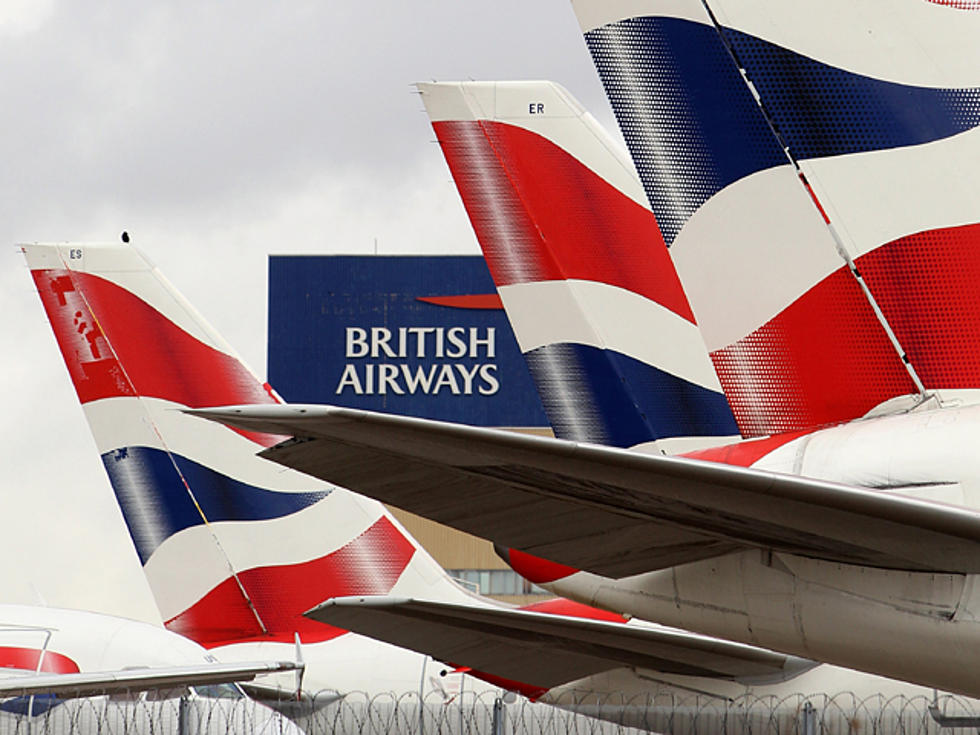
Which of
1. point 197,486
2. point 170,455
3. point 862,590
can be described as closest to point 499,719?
point 197,486

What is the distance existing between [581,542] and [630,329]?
5.57 meters

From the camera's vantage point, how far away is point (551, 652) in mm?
11672

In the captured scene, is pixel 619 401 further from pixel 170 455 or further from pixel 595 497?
pixel 170 455

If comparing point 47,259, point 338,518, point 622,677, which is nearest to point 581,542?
point 622,677

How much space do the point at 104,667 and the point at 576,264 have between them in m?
6.04

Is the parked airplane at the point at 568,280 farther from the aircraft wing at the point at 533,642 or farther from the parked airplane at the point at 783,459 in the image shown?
the parked airplane at the point at 783,459

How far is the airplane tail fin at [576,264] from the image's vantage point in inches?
432

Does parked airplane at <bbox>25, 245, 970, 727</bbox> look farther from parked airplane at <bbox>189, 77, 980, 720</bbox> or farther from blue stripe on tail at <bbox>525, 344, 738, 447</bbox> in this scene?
blue stripe on tail at <bbox>525, 344, 738, 447</bbox>

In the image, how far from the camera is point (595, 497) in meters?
5.32

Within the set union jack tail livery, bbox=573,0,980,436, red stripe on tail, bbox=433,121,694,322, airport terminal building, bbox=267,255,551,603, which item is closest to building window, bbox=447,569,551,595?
airport terminal building, bbox=267,255,551,603

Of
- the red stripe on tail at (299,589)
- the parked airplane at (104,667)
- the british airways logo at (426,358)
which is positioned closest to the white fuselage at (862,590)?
the parked airplane at (104,667)

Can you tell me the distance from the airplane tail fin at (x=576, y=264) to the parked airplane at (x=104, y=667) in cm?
401

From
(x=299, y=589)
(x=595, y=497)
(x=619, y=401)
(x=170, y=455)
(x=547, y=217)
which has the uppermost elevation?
(x=547, y=217)

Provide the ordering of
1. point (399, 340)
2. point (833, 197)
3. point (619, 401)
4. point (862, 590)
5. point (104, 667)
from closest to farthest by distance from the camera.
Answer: point (862, 590) < point (833, 197) < point (619, 401) < point (104, 667) < point (399, 340)
